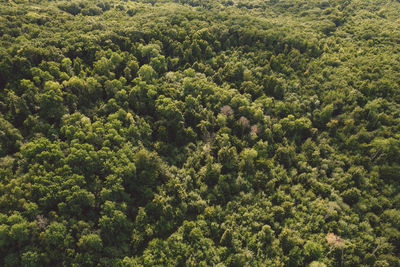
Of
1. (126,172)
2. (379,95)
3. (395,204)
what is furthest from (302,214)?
(379,95)

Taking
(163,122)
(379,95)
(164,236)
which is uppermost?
(379,95)

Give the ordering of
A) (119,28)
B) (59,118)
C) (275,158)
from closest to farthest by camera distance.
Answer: (59,118)
(275,158)
(119,28)

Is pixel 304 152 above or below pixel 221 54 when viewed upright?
below

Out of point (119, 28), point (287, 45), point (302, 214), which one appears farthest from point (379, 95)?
point (119, 28)

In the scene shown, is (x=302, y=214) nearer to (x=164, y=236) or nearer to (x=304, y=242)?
(x=304, y=242)

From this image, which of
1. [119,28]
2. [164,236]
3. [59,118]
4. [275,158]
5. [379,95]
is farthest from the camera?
[119,28]

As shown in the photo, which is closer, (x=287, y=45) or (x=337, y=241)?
(x=337, y=241)

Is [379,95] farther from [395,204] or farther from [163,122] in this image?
[163,122]
